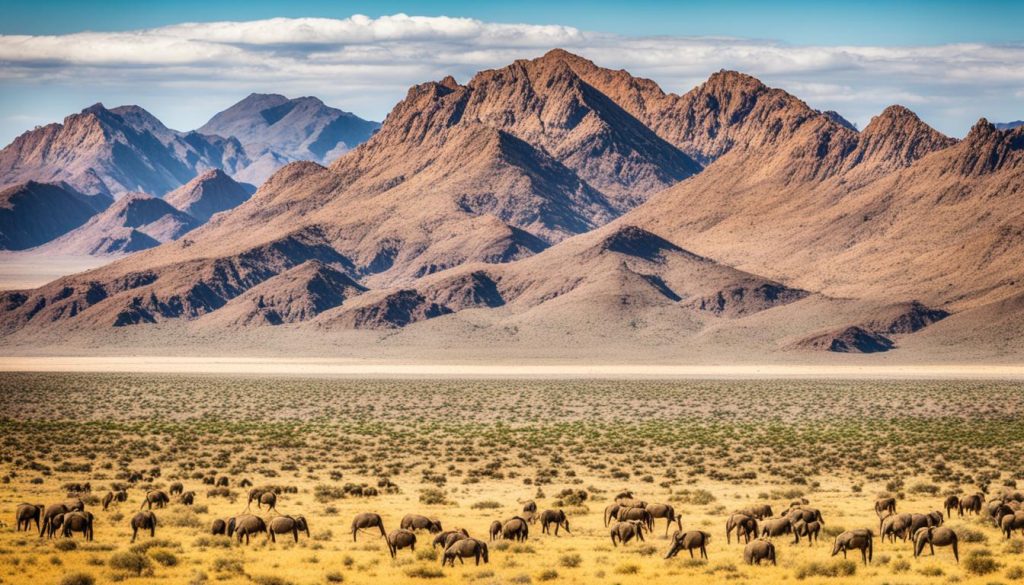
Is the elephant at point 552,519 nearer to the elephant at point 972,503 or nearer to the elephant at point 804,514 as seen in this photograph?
the elephant at point 804,514

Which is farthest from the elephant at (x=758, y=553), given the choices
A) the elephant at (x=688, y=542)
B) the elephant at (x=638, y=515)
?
the elephant at (x=638, y=515)

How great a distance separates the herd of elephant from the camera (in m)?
32.5

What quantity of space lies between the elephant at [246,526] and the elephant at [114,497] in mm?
7031

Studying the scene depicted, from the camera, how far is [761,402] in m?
101

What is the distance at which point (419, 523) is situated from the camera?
35.8m

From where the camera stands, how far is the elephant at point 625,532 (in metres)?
35.2

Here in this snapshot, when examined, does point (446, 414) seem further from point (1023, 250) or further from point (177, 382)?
point (1023, 250)

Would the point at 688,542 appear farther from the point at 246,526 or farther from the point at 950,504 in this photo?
the point at 950,504

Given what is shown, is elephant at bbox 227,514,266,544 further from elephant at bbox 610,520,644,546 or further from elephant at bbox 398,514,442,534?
elephant at bbox 610,520,644,546

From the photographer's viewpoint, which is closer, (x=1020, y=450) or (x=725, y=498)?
(x=725, y=498)

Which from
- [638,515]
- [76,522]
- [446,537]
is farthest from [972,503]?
[76,522]

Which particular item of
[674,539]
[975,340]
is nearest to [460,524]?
[674,539]

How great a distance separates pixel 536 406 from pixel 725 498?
2002 inches

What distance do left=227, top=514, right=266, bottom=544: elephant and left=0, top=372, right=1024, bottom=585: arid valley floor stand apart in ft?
1.43
